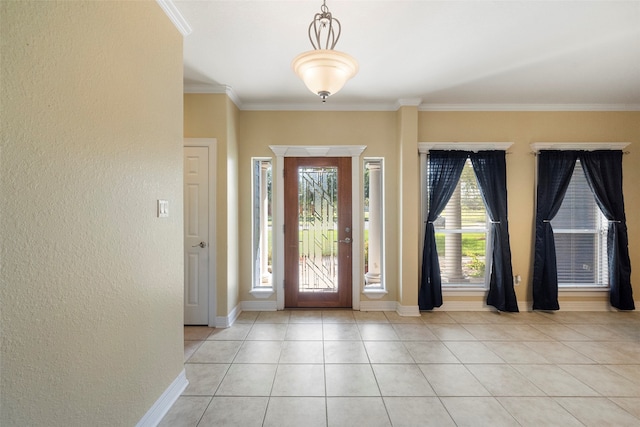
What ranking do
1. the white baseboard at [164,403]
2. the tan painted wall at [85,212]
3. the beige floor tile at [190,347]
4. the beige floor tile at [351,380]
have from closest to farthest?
the tan painted wall at [85,212] → the white baseboard at [164,403] → the beige floor tile at [351,380] → the beige floor tile at [190,347]

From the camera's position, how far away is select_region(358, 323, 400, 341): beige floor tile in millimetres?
3053

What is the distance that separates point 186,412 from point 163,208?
1370mm

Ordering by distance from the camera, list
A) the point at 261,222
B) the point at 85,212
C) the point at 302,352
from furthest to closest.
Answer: the point at 261,222, the point at 302,352, the point at 85,212

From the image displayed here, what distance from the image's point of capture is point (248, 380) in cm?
231

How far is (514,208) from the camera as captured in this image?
3.88m

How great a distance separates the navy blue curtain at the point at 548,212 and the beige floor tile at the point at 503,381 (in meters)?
1.83

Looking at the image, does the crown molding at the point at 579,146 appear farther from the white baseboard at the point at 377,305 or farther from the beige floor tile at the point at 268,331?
the beige floor tile at the point at 268,331

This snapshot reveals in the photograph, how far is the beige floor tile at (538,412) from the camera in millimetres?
1863

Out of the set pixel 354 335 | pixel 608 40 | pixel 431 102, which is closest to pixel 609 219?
pixel 608 40

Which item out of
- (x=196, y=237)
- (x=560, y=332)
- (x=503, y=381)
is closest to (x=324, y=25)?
(x=196, y=237)

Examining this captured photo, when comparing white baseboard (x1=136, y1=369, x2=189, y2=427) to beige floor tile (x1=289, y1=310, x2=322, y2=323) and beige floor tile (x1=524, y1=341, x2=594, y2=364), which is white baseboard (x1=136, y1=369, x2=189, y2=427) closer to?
beige floor tile (x1=289, y1=310, x2=322, y2=323)

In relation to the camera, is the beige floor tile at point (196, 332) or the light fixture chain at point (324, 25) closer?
the light fixture chain at point (324, 25)

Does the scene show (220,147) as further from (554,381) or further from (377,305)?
(554,381)

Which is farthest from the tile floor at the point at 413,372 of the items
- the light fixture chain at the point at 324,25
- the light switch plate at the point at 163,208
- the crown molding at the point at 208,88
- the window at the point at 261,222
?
the crown molding at the point at 208,88
